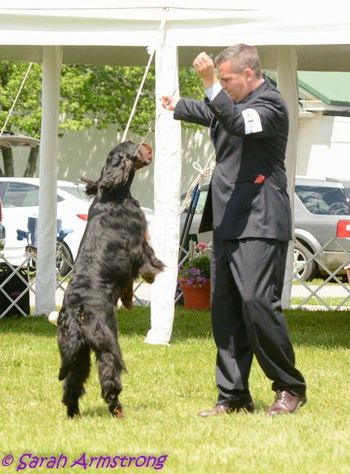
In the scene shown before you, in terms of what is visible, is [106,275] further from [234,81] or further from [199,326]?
[199,326]

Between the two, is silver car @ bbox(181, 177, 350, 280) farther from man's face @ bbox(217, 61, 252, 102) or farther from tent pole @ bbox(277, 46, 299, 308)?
man's face @ bbox(217, 61, 252, 102)

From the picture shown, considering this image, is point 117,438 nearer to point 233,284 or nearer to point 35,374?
point 233,284

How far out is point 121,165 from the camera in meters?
6.23

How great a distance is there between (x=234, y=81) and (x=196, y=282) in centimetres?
678

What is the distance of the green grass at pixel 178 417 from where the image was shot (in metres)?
5.23

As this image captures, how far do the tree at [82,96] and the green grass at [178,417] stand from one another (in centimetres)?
1798

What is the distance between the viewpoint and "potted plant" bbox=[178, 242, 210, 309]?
41.5ft

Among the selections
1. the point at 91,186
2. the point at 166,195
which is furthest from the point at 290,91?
the point at 91,186

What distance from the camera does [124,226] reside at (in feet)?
20.5

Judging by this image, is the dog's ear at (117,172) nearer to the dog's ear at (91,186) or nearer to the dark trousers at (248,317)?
the dog's ear at (91,186)

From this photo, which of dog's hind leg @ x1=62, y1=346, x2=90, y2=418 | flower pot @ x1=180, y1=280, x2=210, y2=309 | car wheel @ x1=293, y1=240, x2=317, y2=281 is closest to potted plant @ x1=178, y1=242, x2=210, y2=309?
flower pot @ x1=180, y1=280, x2=210, y2=309
